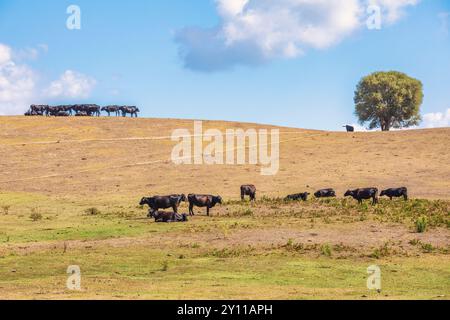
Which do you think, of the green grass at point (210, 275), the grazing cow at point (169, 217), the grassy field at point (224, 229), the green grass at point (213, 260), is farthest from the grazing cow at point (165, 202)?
the green grass at point (210, 275)

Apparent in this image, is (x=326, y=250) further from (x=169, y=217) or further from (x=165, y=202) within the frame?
(x=165, y=202)

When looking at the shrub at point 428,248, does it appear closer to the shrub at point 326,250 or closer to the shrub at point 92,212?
the shrub at point 326,250

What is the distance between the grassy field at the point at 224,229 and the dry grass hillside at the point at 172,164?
20cm

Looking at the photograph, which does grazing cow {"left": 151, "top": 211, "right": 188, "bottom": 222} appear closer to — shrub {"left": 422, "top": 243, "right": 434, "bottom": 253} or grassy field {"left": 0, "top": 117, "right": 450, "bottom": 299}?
grassy field {"left": 0, "top": 117, "right": 450, "bottom": 299}

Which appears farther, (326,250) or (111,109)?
(111,109)

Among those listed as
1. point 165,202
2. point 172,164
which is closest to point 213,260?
point 165,202

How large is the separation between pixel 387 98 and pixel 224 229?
82.0 meters

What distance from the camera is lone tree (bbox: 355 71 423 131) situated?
106m

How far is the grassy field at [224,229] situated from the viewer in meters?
18.9

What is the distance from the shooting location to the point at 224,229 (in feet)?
97.7

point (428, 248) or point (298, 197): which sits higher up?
point (298, 197)

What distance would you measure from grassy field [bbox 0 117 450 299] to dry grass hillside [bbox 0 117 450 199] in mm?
196

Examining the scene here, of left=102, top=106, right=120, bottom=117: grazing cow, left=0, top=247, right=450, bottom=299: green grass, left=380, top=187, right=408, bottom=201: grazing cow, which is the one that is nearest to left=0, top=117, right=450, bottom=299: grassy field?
left=0, top=247, right=450, bottom=299: green grass

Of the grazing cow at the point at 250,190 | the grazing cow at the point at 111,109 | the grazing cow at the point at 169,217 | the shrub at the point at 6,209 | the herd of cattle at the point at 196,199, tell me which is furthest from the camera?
the grazing cow at the point at 111,109
